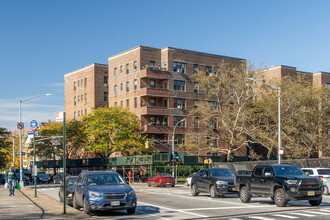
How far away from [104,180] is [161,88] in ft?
190

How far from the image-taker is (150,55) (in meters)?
77.2

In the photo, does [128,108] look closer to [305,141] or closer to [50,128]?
[50,128]

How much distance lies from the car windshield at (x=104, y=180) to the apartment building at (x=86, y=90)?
70669 mm

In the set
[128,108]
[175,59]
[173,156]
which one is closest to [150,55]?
[175,59]

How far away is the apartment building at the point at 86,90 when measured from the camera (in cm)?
9000

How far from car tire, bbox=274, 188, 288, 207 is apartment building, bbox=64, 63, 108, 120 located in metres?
70.9

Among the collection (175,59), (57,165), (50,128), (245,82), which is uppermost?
(175,59)

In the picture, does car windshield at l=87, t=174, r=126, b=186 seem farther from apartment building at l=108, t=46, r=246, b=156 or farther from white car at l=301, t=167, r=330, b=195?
apartment building at l=108, t=46, r=246, b=156

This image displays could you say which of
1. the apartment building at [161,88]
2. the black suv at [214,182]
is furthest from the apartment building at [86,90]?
the black suv at [214,182]

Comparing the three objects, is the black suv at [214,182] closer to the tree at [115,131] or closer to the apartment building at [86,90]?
the tree at [115,131]

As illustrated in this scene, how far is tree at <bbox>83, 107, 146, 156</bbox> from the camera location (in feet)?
233

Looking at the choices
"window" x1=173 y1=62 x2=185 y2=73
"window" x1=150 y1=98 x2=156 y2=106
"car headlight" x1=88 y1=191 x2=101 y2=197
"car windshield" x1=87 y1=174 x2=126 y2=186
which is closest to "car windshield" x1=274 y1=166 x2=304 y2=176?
"car windshield" x1=87 y1=174 x2=126 y2=186

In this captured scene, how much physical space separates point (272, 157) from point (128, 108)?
2732cm

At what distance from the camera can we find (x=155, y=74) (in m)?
75.4
